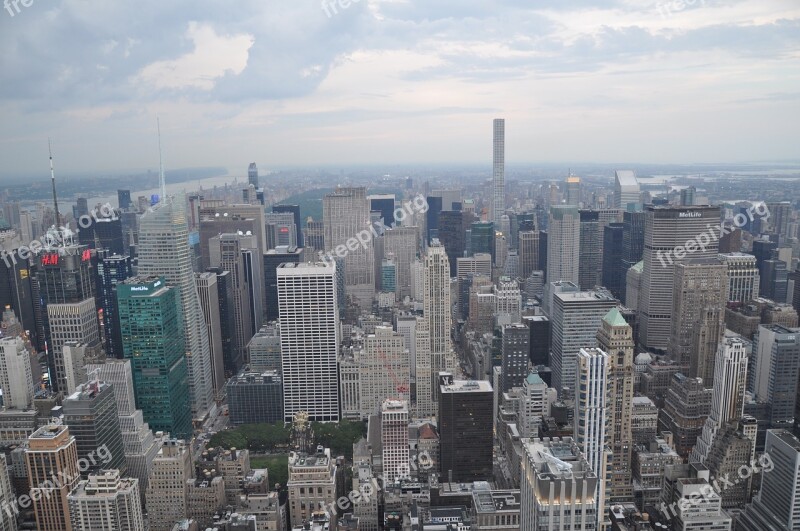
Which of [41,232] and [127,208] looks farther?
[127,208]

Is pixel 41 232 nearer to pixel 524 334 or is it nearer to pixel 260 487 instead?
pixel 260 487

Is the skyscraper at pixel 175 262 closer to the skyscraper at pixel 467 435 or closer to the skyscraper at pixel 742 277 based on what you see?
the skyscraper at pixel 467 435

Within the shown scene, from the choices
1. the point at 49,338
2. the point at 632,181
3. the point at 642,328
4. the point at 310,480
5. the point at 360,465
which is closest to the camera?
the point at 310,480

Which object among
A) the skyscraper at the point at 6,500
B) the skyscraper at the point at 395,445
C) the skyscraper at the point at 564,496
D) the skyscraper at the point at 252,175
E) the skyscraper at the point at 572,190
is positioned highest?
the skyscraper at the point at 252,175

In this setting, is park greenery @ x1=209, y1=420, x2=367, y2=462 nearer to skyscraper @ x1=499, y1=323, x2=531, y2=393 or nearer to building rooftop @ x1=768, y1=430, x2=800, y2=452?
skyscraper @ x1=499, y1=323, x2=531, y2=393

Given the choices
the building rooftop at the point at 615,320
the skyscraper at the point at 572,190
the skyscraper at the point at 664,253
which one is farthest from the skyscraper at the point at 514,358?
the skyscraper at the point at 572,190

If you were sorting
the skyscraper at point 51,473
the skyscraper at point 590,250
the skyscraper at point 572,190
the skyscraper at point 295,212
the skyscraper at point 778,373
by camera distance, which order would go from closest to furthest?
the skyscraper at point 51,473
the skyscraper at point 778,373
the skyscraper at point 572,190
the skyscraper at point 590,250
the skyscraper at point 295,212

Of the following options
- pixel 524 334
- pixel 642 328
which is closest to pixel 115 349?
pixel 524 334
